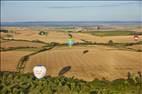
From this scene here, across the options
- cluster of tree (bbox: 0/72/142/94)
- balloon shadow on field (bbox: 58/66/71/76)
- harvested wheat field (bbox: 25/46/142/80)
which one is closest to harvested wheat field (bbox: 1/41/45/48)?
harvested wheat field (bbox: 25/46/142/80)

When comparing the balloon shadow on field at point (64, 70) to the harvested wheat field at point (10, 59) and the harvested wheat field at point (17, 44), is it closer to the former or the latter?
the harvested wheat field at point (10, 59)

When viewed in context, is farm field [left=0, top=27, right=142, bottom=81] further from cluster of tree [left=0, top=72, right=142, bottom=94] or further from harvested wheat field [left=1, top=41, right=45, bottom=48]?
cluster of tree [left=0, top=72, right=142, bottom=94]

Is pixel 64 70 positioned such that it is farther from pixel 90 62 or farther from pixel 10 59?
pixel 10 59

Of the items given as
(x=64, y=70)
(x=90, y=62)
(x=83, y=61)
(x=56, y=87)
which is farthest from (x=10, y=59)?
(x=56, y=87)

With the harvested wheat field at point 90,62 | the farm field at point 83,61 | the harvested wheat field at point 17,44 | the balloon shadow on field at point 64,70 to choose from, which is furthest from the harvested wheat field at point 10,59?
the harvested wheat field at point 17,44

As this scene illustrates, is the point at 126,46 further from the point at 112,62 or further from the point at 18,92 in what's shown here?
the point at 18,92

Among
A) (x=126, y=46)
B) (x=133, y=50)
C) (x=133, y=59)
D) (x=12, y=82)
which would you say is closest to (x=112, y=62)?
(x=133, y=59)
